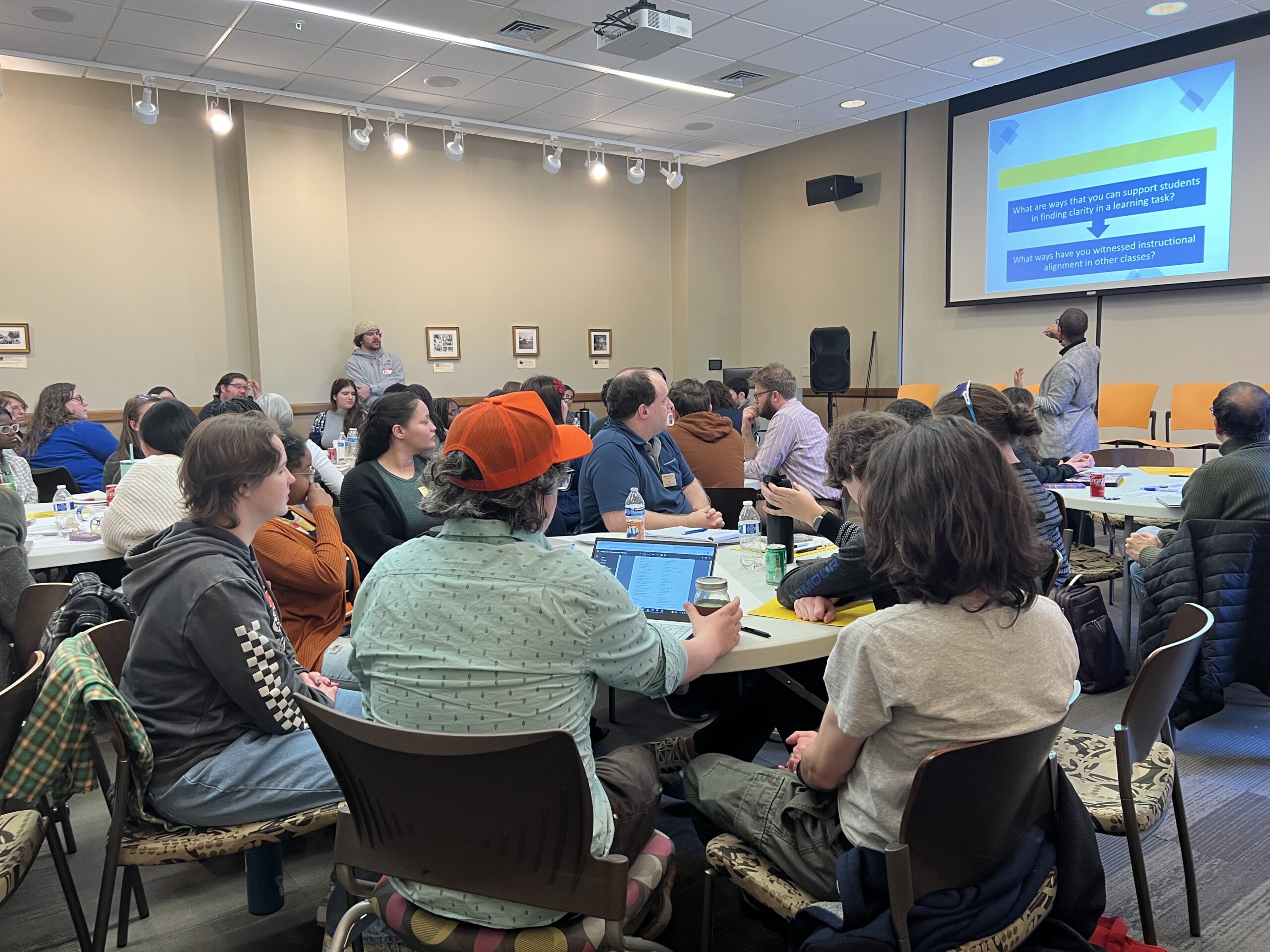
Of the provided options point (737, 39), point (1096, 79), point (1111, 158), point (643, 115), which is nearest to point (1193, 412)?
point (1111, 158)

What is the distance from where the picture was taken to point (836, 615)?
7.07 ft

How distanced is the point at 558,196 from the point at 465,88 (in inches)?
105

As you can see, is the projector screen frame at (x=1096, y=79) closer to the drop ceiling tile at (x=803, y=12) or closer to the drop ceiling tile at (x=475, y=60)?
the drop ceiling tile at (x=803, y=12)

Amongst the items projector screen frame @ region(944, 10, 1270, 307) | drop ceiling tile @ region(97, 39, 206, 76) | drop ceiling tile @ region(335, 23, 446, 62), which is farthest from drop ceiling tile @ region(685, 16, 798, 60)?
drop ceiling tile @ region(97, 39, 206, 76)

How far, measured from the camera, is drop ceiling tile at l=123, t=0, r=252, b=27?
18.8 ft

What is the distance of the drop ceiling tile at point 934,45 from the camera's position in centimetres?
645

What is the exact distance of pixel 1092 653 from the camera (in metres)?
3.59

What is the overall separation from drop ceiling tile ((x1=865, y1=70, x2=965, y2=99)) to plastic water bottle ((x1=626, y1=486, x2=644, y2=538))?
18.4 ft

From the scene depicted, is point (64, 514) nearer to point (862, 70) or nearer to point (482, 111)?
point (482, 111)

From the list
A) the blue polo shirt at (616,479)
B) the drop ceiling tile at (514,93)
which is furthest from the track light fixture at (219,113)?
the blue polo shirt at (616,479)

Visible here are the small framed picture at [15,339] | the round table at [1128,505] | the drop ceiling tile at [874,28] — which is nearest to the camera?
the round table at [1128,505]

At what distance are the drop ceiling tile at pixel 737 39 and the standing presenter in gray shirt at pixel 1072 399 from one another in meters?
2.88

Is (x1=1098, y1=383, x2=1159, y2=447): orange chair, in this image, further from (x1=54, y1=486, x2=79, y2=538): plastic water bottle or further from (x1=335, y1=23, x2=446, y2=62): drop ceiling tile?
(x1=54, y1=486, x2=79, y2=538): plastic water bottle

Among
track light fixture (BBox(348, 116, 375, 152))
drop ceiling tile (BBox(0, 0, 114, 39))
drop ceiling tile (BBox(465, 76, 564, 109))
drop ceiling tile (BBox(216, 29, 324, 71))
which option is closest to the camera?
drop ceiling tile (BBox(0, 0, 114, 39))
